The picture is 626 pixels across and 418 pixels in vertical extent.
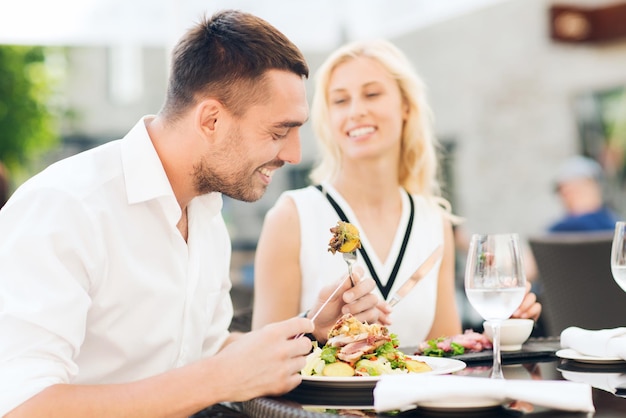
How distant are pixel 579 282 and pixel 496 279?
2.46 meters

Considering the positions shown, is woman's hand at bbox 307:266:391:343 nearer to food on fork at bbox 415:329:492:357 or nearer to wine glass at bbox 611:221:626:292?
food on fork at bbox 415:329:492:357

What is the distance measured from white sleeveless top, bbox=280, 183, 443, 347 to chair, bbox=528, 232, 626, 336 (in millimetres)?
1202

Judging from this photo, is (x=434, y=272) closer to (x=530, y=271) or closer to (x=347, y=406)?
(x=347, y=406)

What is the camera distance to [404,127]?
306 cm

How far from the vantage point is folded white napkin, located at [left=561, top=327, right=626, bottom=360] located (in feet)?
5.61

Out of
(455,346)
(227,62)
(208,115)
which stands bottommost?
(455,346)

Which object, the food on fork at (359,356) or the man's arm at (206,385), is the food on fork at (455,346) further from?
the man's arm at (206,385)

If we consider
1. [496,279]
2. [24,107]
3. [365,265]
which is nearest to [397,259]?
[365,265]

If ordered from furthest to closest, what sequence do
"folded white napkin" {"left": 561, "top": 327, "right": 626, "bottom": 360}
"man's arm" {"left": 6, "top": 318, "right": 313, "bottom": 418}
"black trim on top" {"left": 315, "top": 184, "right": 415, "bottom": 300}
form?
"black trim on top" {"left": 315, "top": 184, "right": 415, "bottom": 300}
"folded white napkin" {"left": 561, "top": 327, "right": 626, "bottom": 360}
"man's arm" {"left": 6, "top": 318, "right": 313, "bottom": 418}

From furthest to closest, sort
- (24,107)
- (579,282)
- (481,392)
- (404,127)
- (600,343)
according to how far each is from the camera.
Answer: (24,107) < (579,282) < (404,127) < (600,343) < (481,392)

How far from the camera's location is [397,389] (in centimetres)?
126

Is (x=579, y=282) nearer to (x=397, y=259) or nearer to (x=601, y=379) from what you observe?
(x=397, y=259)

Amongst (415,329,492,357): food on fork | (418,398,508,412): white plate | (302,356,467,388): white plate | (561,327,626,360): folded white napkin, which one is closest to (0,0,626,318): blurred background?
(415,329,492,357): food on fork

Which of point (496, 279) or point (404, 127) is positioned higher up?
point (404, 127)
